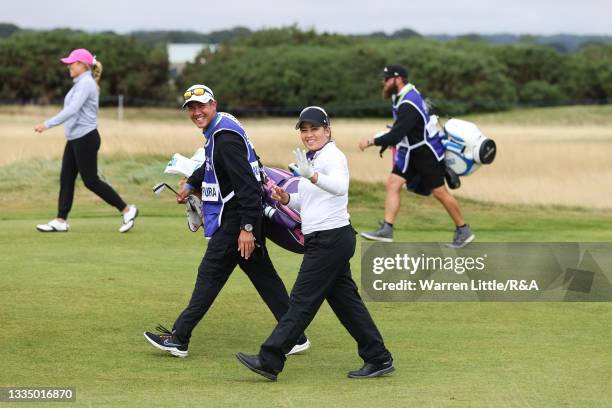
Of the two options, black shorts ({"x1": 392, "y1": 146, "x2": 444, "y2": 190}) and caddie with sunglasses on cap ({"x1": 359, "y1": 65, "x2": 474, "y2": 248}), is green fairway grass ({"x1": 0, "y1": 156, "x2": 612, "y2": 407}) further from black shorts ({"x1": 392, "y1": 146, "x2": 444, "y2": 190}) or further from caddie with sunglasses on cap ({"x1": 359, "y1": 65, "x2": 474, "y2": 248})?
black shorts ({"x1": 392, "y1": 146, "x2": 444, "y2": 190})

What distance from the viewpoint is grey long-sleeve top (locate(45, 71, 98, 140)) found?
1351 cm

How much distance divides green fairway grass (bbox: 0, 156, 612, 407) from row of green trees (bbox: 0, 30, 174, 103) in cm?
4241

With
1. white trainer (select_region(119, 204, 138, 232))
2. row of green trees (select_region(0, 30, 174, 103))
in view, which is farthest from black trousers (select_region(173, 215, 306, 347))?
row of green trees (select_region(0, 30, 174, 103))

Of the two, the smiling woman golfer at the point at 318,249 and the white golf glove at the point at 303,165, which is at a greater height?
the white golf glove at the point at 303,165

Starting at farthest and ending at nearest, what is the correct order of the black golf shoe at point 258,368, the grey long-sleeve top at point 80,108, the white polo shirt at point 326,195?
1. the grey long-sleeve top at point 80,108
2. the black golf shoe at point 258,368
3. the white polo shirt at point 326,195

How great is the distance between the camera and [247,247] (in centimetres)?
804

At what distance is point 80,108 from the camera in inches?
535

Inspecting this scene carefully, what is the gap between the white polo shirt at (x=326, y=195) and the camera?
24.5ft

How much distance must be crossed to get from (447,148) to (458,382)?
263 inches

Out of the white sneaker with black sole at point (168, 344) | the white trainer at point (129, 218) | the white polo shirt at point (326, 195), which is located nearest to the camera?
the white polo shirt at point (326, 195)

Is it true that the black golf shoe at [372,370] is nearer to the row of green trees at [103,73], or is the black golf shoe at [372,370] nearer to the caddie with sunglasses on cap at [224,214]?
the caddie with sunglasses on cap at [224,214]

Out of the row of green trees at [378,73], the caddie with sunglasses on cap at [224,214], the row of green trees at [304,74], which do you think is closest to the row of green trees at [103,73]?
the row of green trees at [304,74]

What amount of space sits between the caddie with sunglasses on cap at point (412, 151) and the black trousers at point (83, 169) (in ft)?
10.1

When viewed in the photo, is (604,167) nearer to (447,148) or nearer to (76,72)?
(447,148)
